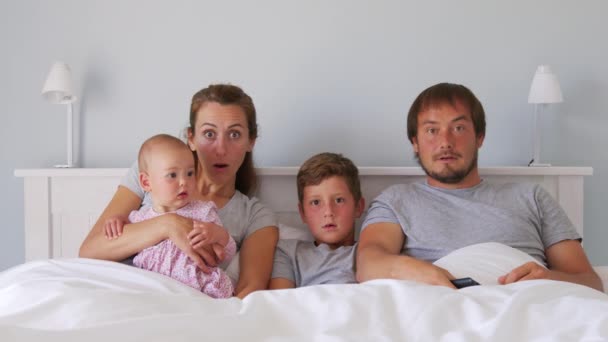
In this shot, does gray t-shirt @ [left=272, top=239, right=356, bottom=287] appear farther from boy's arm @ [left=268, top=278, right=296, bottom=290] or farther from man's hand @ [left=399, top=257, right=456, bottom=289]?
man's hand @ [left=399, top=257, right=456, bottom=289]

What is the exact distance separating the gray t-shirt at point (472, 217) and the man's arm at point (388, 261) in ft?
0.09

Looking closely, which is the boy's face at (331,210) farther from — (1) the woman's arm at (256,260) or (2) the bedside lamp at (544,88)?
(2) the bedside lamp at (544,88)

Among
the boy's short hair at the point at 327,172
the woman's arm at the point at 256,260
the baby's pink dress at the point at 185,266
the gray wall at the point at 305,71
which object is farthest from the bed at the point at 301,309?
the gray wall at the point at 305,71

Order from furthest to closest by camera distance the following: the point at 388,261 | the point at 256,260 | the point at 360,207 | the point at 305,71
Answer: the point at 305,71 → the point at 360,207 → the point at 256,260 → the point at 388,261

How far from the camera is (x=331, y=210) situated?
5.62 feet

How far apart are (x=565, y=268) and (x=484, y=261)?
1.14 ft

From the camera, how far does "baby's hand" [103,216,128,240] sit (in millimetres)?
1558

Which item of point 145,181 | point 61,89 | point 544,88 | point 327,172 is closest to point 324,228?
point 327,172

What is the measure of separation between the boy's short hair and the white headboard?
17 cm

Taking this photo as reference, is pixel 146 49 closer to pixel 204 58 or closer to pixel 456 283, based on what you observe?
pixel 204 58

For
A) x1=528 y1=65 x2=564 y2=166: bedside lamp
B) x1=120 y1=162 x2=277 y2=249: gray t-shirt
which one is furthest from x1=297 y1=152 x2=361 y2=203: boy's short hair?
x1=528 y1=65 x2=564 y2=166: bedside lamp

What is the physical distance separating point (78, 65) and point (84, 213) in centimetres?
56

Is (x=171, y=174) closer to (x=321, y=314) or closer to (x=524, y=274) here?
(x=321, y=314)

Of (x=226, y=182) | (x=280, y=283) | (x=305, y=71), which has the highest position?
(x=305, y=71)
